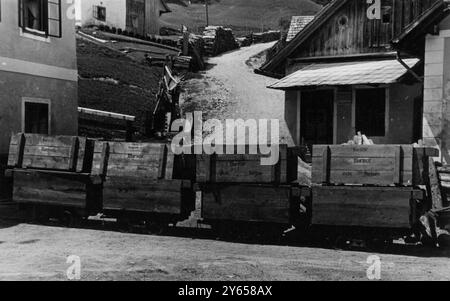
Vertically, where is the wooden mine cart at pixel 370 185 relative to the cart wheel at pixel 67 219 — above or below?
above

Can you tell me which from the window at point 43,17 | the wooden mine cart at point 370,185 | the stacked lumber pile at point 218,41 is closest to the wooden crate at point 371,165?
the wooden mine cart at point 370,185

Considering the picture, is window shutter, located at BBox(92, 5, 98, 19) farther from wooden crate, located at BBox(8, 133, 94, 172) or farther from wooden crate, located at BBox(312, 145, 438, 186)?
wooden crate, located at BBox(312, 145, 438, 186)

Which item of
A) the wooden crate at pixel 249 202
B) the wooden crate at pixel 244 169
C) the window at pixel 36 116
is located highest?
the window at pixel 36 116

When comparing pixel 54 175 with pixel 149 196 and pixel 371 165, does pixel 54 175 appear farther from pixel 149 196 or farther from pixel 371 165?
pixel 371 165

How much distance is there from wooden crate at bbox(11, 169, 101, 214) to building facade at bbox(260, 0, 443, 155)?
22.7 feet

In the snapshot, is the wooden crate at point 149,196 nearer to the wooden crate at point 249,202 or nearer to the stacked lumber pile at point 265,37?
the wooden crate at point 249,202

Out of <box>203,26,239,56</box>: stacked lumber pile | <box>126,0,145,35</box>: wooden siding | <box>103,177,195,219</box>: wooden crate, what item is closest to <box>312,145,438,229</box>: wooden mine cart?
<box>103,177,195,219</box>: wooden crate

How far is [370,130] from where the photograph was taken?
1591 cm

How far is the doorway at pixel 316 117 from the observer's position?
16.6 metres

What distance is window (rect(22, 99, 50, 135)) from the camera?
13.8 m

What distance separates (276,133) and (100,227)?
10390 millimetres

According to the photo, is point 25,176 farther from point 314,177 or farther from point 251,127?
point 251,127

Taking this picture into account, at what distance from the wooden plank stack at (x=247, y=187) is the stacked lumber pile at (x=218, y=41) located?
28556mm

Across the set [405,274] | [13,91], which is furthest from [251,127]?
[405,274]
